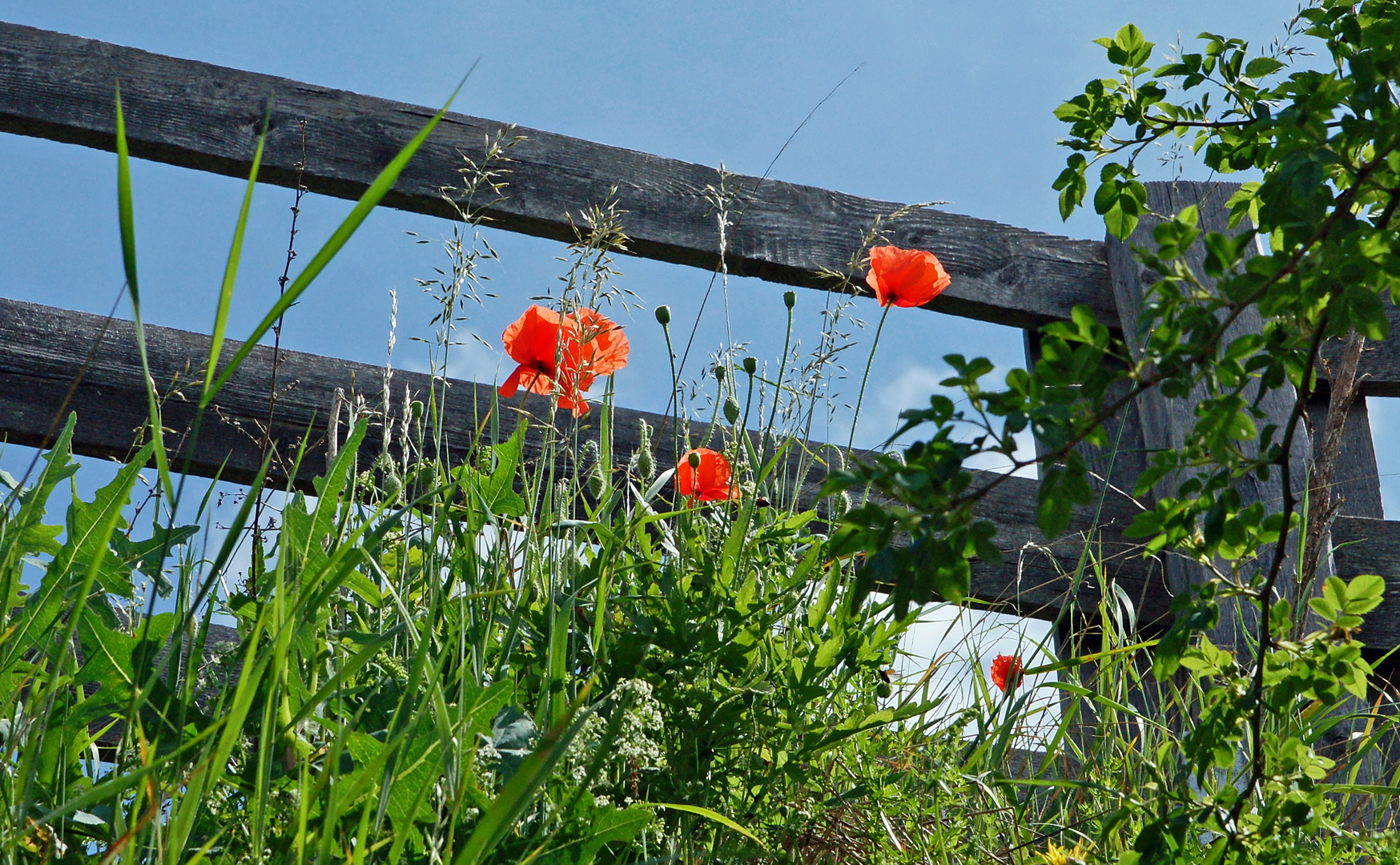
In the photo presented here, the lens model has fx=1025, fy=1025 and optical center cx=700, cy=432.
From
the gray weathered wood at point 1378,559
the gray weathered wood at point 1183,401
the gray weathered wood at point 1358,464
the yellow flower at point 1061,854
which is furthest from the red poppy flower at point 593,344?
the gray weathered wood at point 1358,464

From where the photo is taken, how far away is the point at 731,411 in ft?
4.02

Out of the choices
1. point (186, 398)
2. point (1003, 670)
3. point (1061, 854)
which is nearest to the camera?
point (1061, 854)

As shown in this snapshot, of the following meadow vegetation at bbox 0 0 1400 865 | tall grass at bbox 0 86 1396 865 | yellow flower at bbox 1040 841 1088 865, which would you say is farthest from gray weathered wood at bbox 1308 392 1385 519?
yellow flower at bbox 1040 841 1088 865

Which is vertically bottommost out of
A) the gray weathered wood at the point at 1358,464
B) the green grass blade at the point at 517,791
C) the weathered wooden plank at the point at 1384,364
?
the green grass blade at the point at 517,791

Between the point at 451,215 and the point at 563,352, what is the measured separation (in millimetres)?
1486

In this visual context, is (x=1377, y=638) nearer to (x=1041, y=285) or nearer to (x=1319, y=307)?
(x=1041, y=285)

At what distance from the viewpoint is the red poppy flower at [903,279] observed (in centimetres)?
144

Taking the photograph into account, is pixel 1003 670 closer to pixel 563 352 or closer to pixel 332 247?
pixel 563 352

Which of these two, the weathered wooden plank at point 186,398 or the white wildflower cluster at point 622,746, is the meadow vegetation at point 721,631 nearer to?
the white wildflower cluster at point 622,746

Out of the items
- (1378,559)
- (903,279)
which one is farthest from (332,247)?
(1378,559)

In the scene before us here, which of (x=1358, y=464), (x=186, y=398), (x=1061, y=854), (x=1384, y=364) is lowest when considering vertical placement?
(x=1061, y=854)

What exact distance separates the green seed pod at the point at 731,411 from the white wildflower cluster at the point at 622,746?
0.38 metres

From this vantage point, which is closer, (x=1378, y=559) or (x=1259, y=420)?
(x=1259, y=420)

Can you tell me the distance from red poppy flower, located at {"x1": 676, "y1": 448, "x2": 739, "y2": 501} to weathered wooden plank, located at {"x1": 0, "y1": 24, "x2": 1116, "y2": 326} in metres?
1.14
